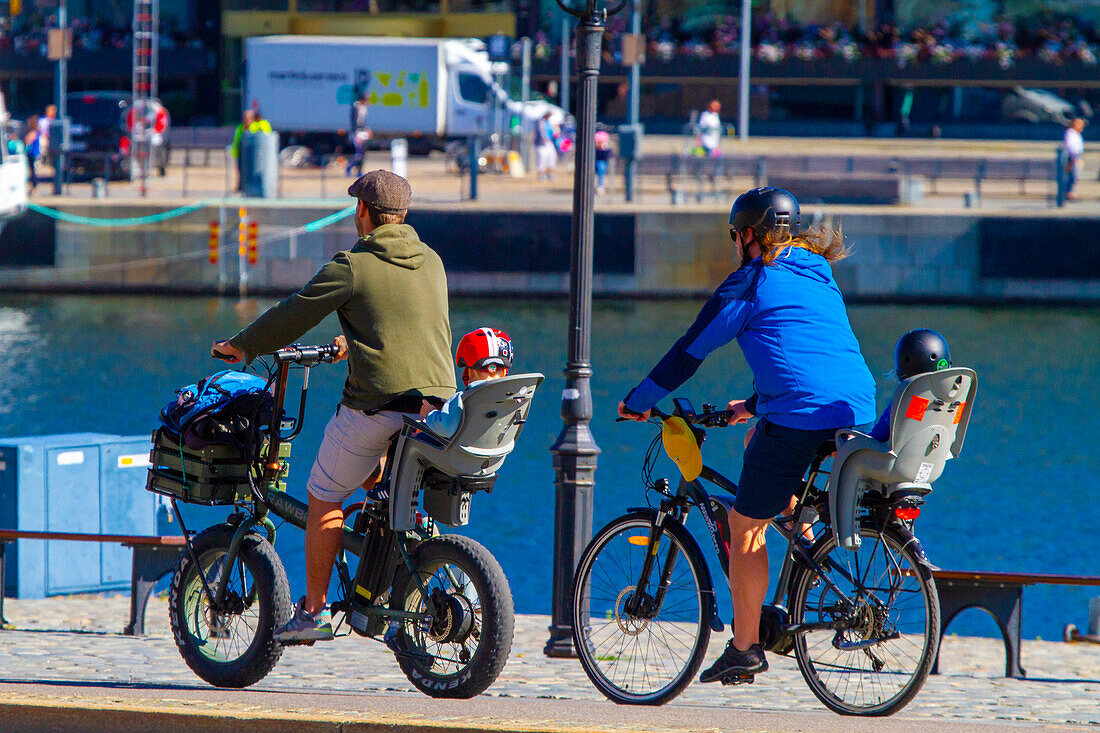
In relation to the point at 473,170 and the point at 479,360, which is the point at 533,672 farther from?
the point at 473,170

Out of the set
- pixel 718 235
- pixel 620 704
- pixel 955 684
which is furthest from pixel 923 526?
pixel 718 235

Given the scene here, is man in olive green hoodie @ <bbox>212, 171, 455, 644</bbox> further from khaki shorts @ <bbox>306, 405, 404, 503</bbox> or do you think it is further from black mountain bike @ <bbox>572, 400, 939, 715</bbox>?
black mountain bike @ <bbox>572, 400, 939, 715</bbox>

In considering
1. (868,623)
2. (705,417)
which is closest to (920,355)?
(705,417)

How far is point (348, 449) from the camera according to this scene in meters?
5.30

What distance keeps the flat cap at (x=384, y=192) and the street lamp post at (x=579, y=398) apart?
1.85 m

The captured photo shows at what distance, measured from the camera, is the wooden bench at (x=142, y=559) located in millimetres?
7680

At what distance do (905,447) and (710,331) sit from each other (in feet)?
2.29

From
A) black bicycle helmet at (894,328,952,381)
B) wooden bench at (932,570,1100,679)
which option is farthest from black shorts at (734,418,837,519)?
wooden bench at (932,570,1100,679)

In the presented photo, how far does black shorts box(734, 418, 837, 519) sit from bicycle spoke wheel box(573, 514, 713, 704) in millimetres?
336

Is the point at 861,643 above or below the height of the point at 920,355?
below

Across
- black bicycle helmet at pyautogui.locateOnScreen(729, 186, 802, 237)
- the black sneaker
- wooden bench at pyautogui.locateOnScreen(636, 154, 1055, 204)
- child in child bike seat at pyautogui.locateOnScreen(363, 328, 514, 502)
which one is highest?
wooden bench at pyautogui.locateOnScreen(636, 154, 1055, 204)

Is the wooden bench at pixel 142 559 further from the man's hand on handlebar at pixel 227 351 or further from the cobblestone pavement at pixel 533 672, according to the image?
the man's hand on handlebar at pixel 227 351

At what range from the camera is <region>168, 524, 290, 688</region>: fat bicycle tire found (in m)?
5.52

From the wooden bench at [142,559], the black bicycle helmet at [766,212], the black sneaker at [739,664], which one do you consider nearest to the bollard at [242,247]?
the wooden bench at [142,559]
